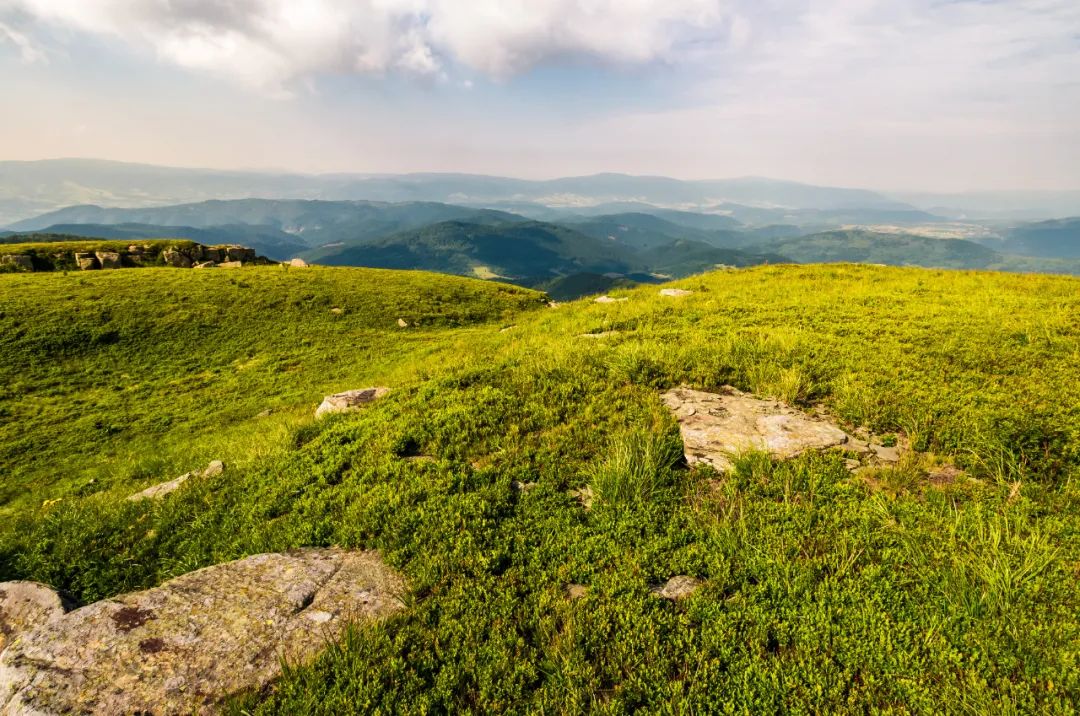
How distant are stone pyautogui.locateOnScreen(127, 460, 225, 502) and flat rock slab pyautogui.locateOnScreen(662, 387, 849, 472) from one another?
11430 mm

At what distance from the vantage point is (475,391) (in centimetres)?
1252

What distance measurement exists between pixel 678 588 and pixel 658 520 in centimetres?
135

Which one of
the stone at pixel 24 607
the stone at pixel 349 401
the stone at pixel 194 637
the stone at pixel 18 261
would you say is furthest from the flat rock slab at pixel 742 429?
the stone at pixel 18 261

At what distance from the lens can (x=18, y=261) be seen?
162ft

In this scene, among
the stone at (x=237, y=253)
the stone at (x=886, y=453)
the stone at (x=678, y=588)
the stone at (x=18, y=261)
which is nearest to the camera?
the stone at (x=678, y=588)

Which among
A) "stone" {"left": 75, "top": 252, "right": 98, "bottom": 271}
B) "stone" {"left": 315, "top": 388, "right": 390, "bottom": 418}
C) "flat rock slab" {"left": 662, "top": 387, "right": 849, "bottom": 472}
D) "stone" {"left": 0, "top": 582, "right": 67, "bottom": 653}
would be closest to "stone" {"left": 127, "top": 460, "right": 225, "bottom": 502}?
"stone" {"left": 315, "top": 388, "right": 390, "bottom": 418}

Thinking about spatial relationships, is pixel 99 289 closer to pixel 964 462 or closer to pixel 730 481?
pixel 730 481

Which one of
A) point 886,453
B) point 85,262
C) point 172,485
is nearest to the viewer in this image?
point 886,453

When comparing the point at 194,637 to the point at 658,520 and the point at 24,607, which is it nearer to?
the point at 24,607

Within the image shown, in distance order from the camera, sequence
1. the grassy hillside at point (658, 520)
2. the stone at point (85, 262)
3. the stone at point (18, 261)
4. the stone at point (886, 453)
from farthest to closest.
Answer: the stone at point (85, 262)
the stone at point (18, 261)
the stone at point (886, 453)
the grassy hillside at point (658, 520)

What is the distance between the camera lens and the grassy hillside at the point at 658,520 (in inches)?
205

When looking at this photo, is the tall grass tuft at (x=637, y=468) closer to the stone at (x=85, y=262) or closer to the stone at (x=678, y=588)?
the stone at (x=678, y=588)

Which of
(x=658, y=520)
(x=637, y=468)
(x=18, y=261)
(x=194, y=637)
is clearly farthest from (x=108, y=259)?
(x=658, y=520)

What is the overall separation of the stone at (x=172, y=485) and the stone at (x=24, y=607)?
328cm
